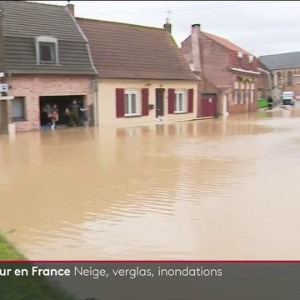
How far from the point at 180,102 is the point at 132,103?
405 centimetres

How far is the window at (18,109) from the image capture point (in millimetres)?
19094

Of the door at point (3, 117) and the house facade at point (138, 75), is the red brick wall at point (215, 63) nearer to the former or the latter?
the house facade at point (138, 75)

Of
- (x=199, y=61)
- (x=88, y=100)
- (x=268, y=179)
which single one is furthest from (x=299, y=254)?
(x=199, y=61)

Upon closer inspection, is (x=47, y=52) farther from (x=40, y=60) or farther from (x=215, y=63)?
(x=215, y=63)

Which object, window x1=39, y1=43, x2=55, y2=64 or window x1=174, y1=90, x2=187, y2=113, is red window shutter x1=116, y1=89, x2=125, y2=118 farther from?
window x1=174, y1=90, x2=187, y2=113

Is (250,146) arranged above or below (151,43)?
below

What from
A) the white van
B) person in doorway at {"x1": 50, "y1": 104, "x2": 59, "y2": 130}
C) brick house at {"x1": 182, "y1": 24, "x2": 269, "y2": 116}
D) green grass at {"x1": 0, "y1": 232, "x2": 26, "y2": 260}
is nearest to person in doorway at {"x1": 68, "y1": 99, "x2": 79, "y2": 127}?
person in doorway at {"x1": 50, "y1": 104, "x2": 59, "y2": 130}

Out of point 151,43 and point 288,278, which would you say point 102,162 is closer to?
point 288,278

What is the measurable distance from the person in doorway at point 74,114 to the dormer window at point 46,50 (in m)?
2.25

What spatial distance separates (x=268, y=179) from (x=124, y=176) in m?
2.75

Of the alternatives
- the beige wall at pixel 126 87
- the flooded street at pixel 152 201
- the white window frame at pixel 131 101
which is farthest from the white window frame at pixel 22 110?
the flooded street at pixel 152 201

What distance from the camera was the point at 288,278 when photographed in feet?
12.4

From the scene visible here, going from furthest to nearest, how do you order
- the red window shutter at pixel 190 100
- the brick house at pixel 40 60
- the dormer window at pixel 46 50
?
the red window shutter at pixel 190 100, the dormer window at pixel 46 50, the brick house at pixel 40 60

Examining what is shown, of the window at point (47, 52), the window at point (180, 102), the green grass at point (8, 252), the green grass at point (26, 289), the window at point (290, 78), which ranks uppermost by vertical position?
the window at point (47, 52)
